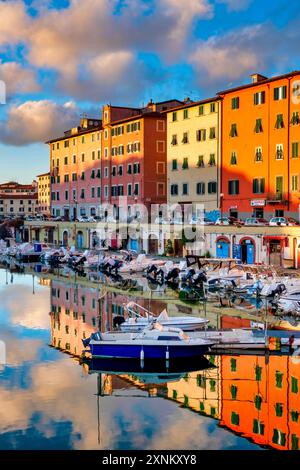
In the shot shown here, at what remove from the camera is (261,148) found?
171ft

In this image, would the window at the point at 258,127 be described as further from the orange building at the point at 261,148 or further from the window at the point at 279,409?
the window at the point at 279,409

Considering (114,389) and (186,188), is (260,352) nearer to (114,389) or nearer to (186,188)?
(114,389)

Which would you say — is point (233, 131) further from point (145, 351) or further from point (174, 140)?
point (145, 351)

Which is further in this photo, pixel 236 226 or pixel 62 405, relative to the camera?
pixel 236 226

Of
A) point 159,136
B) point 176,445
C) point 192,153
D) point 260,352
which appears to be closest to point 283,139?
point 192,153

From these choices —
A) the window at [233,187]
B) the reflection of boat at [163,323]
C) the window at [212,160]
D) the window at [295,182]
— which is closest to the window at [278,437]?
the reflection of boat at [163,323]

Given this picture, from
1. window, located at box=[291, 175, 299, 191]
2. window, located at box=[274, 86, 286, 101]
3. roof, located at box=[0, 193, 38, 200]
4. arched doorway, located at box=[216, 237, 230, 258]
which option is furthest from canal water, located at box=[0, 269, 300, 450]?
roof, located at box=[0, 193, 38, 200]

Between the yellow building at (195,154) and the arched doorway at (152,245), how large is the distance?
5.03 meters

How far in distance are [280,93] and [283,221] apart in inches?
451

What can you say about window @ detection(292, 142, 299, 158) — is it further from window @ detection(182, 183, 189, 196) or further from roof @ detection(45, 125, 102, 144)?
roof @ detection(45, 125, 102, 144)

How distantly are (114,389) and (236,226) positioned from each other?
31.7 metres

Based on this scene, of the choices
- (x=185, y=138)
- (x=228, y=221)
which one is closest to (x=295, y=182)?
(x=228, y=221)

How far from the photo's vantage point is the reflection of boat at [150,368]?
19.8m
